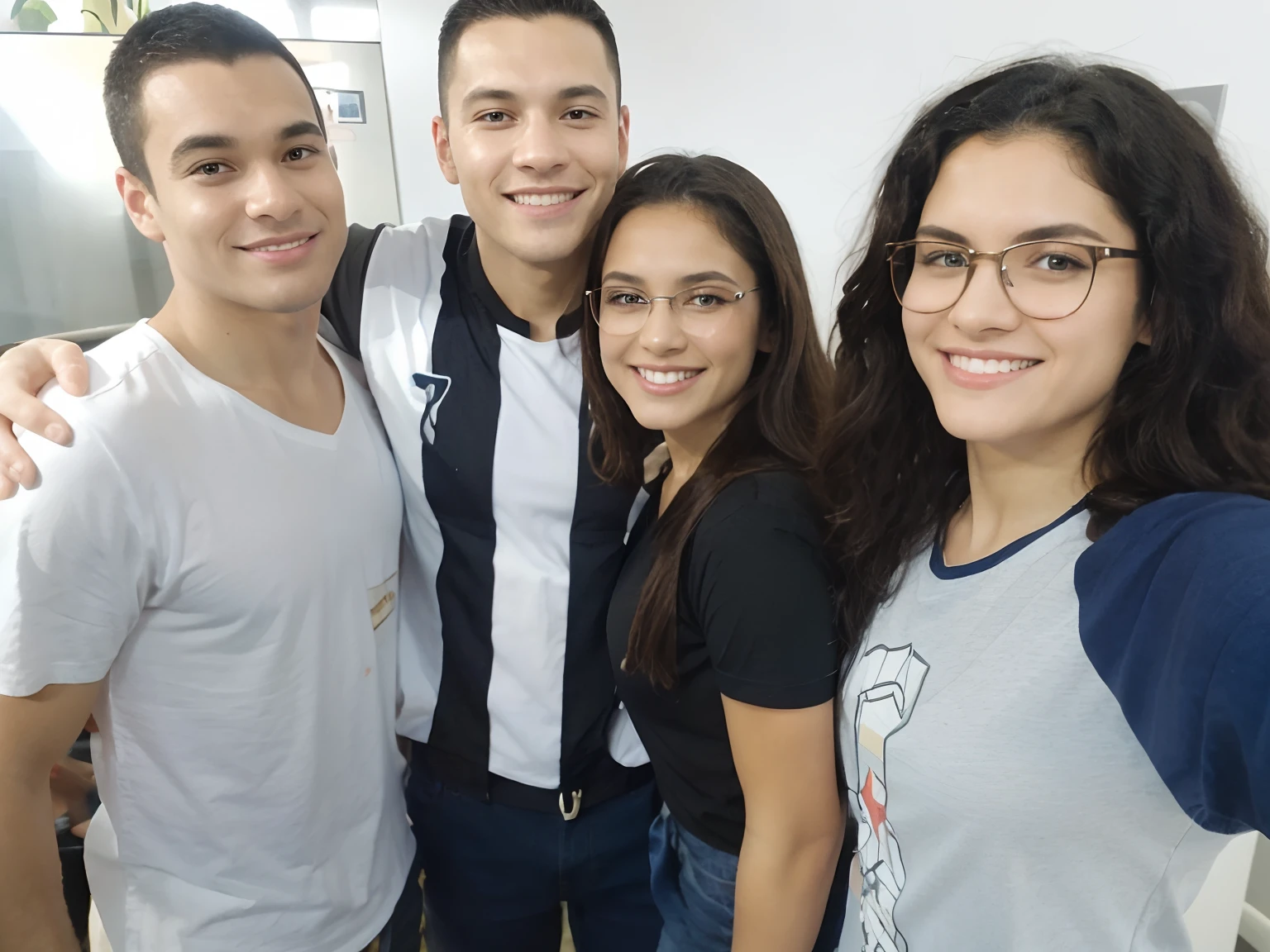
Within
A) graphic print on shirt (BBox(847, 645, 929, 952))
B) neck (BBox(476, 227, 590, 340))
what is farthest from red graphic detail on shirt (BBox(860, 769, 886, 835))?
neck (BBox(476, 227, 590, 340))

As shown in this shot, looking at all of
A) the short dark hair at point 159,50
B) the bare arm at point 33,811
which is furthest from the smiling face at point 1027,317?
the bare arm at point 33,811

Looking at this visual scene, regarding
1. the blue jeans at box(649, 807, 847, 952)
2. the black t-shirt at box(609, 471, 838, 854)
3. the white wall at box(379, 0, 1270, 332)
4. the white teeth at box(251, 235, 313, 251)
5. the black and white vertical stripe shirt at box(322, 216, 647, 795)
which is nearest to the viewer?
the black t-shirt at box(609, 471, 838, 854)

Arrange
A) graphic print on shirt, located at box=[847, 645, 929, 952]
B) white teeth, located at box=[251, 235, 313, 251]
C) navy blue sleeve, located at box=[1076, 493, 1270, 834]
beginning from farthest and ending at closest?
white teeth, located at box=[251, 235, 313, 251] → graphic print on shirt, located at box=[847, 645, 929, 952] → navy blue sleeve, located at box=[1076, 493, 1270, 834]

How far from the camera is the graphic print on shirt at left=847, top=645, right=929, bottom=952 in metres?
0.82

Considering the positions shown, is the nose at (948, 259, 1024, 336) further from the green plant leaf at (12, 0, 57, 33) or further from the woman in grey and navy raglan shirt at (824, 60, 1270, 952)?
the green plant leaf at (12, 0, 57, 33)

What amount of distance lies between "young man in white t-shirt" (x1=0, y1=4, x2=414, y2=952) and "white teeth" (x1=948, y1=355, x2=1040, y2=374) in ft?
2.79

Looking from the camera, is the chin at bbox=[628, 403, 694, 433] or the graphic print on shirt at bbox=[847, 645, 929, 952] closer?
the graphic print on shirt at bbox=[847, 645, 929, 952]

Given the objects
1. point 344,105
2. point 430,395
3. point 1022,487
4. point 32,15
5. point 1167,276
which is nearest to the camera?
point 1167,276

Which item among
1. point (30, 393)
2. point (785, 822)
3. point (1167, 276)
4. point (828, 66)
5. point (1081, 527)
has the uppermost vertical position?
point (828, 66)

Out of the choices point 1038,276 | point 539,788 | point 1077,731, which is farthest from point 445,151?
point 1077,731

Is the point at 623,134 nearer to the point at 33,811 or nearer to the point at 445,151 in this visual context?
the point at 445,151

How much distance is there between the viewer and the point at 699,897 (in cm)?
116

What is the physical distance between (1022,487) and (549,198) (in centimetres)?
81

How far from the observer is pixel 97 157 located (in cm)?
254
